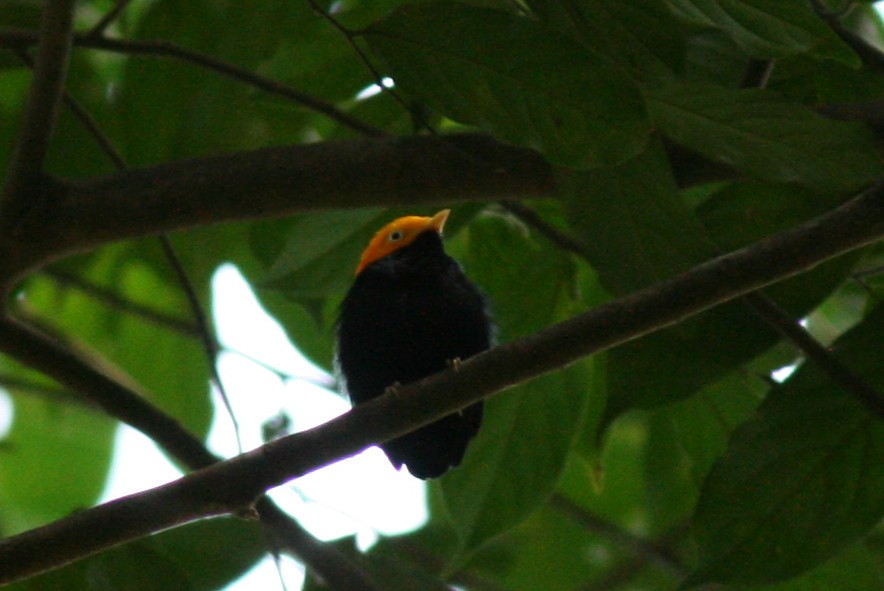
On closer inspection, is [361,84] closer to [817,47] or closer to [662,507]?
[817,47]

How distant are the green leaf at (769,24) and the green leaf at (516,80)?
8.1 inches

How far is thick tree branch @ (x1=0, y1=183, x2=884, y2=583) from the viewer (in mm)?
2256

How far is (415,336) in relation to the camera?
3.93 m

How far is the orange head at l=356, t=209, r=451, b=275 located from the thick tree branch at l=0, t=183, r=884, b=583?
1966 mm

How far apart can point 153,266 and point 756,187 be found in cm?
204

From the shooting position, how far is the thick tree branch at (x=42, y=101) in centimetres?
240

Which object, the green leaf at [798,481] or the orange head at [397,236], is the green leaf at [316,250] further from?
the green leaf at [798,481]

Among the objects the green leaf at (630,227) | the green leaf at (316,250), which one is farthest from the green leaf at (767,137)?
the green leaf at (316,250)

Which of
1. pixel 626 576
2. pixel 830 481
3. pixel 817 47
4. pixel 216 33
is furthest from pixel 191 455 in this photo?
pixel 626 576

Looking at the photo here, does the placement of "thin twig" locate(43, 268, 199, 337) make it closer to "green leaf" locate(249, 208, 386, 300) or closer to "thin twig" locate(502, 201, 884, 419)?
"green leaf" locate(249, 208, 386, 300)

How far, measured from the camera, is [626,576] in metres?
5.15

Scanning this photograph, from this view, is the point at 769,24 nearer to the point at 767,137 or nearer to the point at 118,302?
the point at 767,137

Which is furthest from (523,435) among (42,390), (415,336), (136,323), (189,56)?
(136,323)

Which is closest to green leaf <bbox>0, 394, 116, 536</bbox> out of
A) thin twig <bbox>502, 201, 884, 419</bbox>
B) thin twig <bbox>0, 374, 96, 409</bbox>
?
thin twig <bbox>0, 374, 96, 409</bbox>
